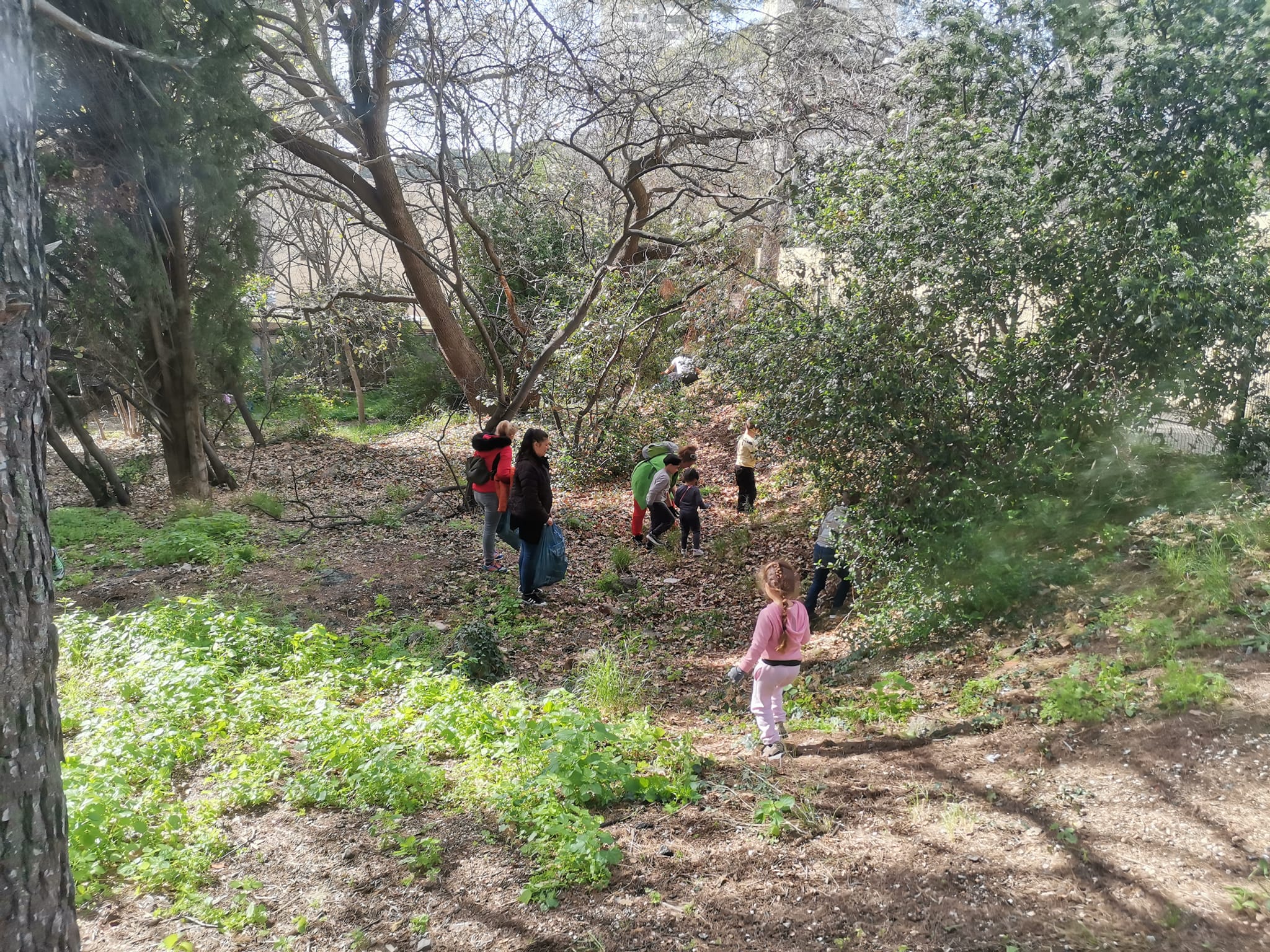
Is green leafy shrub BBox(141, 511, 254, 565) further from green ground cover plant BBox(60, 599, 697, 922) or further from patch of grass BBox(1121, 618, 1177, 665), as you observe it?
patch of grass BBox(1121, 618, 1177, 665)

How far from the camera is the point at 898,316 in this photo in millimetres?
6691

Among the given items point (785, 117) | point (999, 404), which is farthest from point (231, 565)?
point (785, 117)

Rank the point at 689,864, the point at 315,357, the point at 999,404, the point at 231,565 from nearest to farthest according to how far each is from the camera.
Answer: the point at 689,864, the point at 999,404, the point at 231,565, the point at 315,357

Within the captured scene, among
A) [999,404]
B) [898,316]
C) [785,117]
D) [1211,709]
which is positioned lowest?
[1211,709]

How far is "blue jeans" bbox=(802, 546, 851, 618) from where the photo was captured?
292 inches

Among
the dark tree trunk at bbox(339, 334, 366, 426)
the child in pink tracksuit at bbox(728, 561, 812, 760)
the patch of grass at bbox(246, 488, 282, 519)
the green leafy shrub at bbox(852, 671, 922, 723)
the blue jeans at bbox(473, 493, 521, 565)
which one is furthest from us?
the dark tree trunk at bbox(339, 334, 366, 426)

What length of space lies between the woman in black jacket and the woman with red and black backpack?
49 centimetres

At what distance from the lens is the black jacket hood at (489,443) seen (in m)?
8.34

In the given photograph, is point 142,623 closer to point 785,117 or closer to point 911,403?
point 911,403

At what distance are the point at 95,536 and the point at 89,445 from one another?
274 cm

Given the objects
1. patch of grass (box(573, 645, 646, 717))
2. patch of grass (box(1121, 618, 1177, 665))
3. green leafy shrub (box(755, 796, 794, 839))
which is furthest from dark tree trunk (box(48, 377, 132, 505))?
patch of grass (box(1121, 618, 1177, 665))

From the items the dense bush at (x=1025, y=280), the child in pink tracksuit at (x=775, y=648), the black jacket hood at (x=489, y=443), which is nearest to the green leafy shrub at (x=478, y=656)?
the child in pink tracksuit at (x=775, y=648)

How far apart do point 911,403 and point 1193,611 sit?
7.77 ft

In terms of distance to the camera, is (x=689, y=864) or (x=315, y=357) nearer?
(x=689, y=864)
